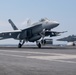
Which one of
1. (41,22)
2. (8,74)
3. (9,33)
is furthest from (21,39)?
(8,74)

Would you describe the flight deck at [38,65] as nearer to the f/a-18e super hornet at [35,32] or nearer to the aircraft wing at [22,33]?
the f/a-18e super hornet at [35,32]

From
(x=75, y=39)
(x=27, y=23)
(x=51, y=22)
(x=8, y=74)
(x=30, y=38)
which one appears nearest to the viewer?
(x=8, y=74)

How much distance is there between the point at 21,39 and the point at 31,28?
3.99 metres

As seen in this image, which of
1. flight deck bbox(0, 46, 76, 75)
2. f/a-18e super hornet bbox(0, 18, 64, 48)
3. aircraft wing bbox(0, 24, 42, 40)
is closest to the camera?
flight deck bbox(0, 46, 76, 75)

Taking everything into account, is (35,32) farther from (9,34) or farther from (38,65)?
(38,65)

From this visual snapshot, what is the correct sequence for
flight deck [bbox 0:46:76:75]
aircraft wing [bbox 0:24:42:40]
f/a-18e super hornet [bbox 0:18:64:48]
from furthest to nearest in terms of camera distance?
aircraft wing [bbox 0:24:42:40] < f/a-18e super hornet [bbox 0:18:64:48] < flight deck [bbox 0:46:76:75]

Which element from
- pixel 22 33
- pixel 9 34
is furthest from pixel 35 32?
pixel 9 34

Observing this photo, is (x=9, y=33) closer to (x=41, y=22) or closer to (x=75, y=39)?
(x=41, y=22)

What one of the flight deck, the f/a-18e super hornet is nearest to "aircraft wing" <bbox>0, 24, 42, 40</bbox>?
the f/a-18e super hornet

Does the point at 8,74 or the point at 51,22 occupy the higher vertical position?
the point at 51,22

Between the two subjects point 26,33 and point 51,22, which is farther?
point 26,33

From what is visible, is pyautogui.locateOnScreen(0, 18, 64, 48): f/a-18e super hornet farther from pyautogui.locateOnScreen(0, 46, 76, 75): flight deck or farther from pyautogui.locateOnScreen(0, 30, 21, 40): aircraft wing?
pyautogui.locateOnScreen(0, 46, 76, 75): flight deck

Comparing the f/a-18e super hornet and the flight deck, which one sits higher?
the f/a-18e super hornet

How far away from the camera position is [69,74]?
11.4 meters
